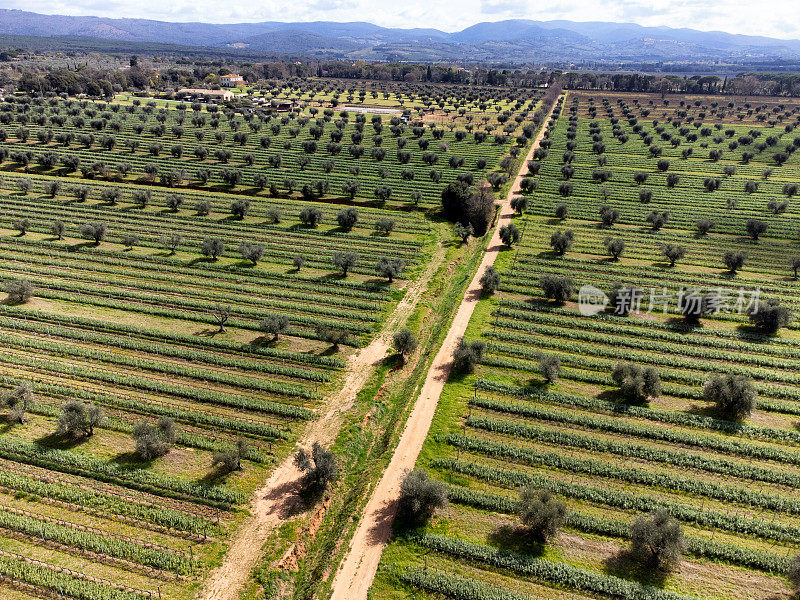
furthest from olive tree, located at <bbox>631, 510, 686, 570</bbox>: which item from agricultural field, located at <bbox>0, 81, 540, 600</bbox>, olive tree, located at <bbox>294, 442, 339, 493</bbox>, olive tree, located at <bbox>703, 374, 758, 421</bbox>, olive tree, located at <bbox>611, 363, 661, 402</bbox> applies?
agricultural field, located at <bbox>0, 81, 540, 600</bbox>

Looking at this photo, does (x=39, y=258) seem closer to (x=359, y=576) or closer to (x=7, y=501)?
(x=7, y=501)

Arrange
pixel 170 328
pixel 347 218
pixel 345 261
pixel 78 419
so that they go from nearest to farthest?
1. pixel 78 419
2. pixel 170 328
3. pixel 345 261
4. pixel 347 218

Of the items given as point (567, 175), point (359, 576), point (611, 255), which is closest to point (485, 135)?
point (567, 175)

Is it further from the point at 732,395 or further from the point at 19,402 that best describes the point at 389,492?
the point at 19,402

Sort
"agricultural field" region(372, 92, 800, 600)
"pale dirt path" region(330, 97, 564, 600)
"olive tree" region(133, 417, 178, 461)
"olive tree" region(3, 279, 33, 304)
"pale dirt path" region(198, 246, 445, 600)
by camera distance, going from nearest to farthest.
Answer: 1. "pale dirt path" region(198, 246, 445, 600)
2. "pale dirt path" region(330, 97, 564, 600)
3. "agricultural field" region(372, 92, 800, 600)
4. "olive tree" region(133, 417, 178, 461)
5. "olive tree" region(3, 279, 33, 304)

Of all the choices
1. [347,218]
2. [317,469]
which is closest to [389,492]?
[317,469]

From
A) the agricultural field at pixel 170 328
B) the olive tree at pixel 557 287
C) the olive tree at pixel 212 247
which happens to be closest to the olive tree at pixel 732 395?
the olive tree at pixel 557 287

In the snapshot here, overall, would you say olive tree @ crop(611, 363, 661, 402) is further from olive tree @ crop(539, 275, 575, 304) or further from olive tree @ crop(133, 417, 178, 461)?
olive tree @ crop(133, 417, 178, 461)
